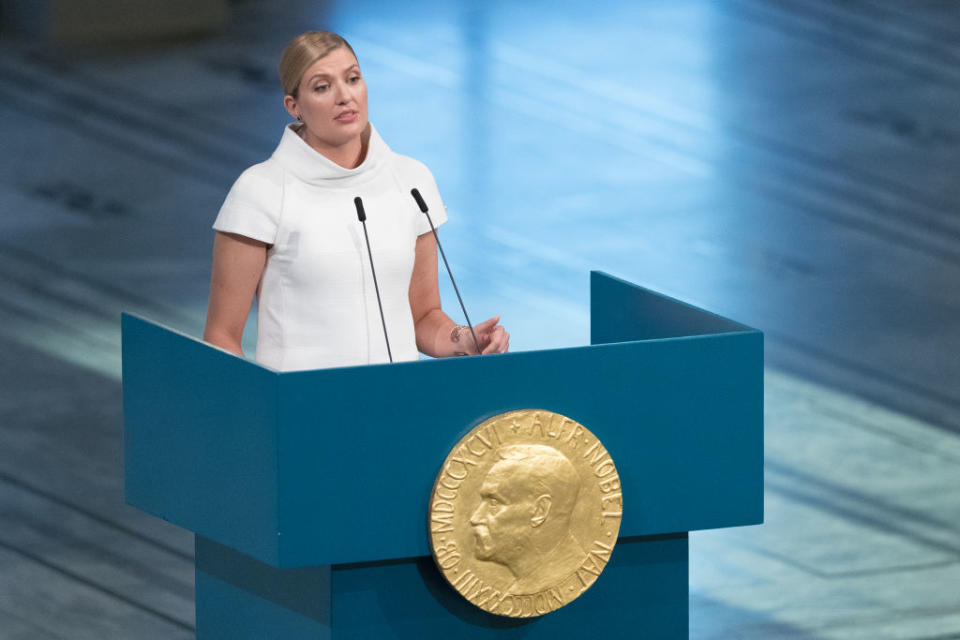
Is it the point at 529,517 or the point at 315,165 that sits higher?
the point at 315,165

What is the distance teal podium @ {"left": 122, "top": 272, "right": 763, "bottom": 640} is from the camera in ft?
8.75

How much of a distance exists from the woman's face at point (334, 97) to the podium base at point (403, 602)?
0.68 m

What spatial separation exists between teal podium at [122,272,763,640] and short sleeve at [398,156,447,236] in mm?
417

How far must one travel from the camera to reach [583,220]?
7516mm

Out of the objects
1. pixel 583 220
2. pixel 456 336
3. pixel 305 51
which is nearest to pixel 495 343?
pixel 456 336

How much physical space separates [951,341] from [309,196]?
12.5ft

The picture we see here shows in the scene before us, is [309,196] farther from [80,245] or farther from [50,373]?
[80,245]

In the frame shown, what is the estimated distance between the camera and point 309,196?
3082 mm

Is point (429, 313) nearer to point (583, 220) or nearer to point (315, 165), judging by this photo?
point (315, 165)

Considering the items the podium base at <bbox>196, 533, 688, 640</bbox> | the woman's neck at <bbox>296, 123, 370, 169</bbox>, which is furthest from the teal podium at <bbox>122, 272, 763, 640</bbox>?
the woman's neck at <bbox>296, 123, 370, 169</bbox>

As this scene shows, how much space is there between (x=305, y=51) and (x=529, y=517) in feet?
2.76

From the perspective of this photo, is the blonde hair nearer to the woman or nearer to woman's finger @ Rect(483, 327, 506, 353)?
the woman

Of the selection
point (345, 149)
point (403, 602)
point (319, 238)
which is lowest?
point (403, 602)

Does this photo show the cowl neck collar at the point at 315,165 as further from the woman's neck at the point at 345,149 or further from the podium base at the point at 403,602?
the podium base at the point at 403,602
